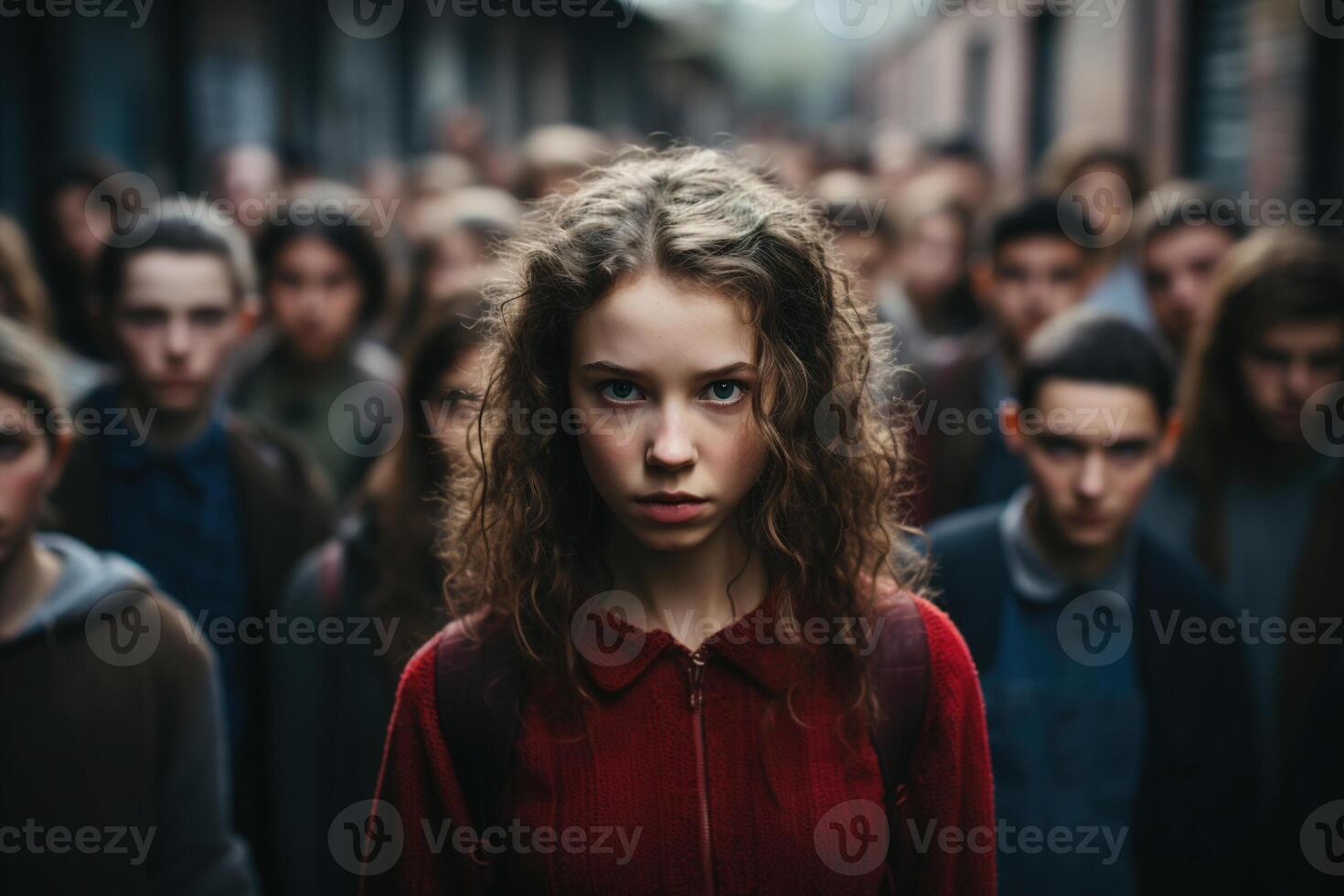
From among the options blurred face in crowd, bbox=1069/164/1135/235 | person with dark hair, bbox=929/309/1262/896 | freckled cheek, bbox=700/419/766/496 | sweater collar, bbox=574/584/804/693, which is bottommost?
person with dark hair, bbox=929/309/1262/896

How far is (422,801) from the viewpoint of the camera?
6.35 feet

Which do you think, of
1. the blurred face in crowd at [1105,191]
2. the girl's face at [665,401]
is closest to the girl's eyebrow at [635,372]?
the girl's face at [665,401]

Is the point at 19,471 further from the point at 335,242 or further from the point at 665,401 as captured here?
the point at 335,242

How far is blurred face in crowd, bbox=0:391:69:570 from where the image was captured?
2.45m

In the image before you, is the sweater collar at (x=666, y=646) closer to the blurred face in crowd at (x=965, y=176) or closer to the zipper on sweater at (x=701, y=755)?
the zipper on sweater at (x=701, y=755)

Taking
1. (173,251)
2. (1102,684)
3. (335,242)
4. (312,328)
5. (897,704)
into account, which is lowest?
(1102,684)

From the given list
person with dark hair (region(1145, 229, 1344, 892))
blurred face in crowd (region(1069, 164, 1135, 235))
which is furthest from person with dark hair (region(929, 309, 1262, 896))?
blurred face in crowd (region(1069, 164, 1135, 235))

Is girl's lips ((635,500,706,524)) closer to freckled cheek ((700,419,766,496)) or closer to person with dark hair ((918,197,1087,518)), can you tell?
freckled cheek ((700,419,766,496))

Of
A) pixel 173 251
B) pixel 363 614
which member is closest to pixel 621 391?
pixel 363 614

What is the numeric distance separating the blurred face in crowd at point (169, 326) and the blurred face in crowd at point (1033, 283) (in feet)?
9.39

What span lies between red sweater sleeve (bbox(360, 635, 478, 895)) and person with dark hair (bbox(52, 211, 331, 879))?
5.93 feet

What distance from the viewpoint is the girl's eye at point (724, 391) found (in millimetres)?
1810

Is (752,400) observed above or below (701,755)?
above

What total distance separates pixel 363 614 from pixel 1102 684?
1798 mm
